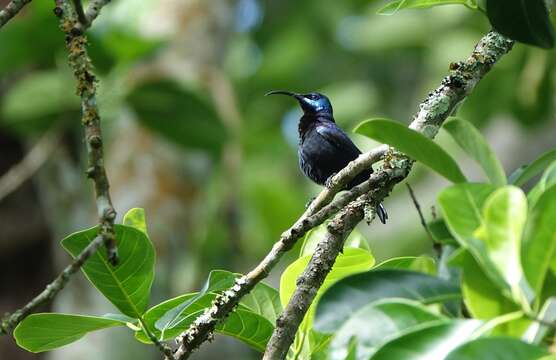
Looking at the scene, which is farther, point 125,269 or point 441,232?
point 125,269

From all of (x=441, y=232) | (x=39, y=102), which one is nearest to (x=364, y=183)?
(x=441, y=232)

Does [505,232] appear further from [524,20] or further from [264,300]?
[264,300]

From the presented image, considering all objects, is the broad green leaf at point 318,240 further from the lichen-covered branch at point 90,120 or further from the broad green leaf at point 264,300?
the lichen-covered branch at point 90,120

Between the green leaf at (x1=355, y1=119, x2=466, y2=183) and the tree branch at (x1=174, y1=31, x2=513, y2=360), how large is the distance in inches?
20.3

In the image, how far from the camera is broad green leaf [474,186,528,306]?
1.74m

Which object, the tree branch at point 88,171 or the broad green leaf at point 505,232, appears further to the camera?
the tree branch at point 88,171

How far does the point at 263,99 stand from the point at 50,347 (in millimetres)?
7214

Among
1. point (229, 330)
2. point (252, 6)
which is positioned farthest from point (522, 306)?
point (252, 6)

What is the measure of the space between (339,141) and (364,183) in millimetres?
2598

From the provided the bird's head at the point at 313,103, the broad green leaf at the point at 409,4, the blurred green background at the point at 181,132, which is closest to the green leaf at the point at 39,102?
the blurred green background at the point at 181,132

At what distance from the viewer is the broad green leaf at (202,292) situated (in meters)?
2.46

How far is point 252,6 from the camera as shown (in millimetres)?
11078

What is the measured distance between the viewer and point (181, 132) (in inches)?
256

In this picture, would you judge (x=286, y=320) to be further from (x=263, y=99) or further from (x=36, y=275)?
(x=263, y=99)
